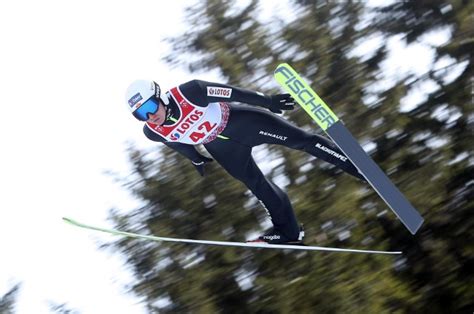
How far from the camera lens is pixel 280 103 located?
470 centimetres

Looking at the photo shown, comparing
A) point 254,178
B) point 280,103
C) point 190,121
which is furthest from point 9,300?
point 280,103

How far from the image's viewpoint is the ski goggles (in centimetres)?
451

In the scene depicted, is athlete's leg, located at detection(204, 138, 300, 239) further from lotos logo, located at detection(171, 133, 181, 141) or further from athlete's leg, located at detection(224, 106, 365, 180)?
lotos logo, located at detection(171, 133, 181, 141)

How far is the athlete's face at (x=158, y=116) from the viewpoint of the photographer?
4.58 meters

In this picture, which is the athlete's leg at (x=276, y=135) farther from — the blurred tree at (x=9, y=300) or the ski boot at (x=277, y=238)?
the blurred tree at (x=9, y=300)

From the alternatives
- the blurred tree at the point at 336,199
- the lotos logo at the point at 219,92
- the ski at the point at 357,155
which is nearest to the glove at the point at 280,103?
the ski at the point at 357,155

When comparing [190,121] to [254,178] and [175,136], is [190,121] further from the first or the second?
[254,178]

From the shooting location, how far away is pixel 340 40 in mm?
6945

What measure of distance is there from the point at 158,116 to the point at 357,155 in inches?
56.2

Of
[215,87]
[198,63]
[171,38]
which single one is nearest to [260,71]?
[198,63]

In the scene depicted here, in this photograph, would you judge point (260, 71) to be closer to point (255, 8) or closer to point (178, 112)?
point (255, 8)

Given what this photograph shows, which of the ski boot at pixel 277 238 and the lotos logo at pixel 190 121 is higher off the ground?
Answer: the lotos logo at pixel 190 121

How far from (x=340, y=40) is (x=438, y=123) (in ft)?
4.40

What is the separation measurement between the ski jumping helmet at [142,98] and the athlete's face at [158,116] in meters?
0.03
